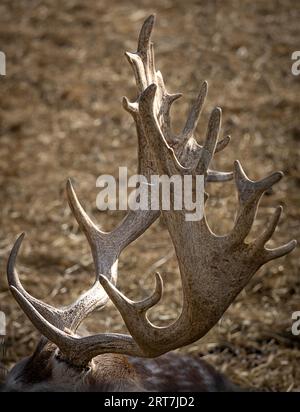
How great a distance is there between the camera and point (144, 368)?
339cm

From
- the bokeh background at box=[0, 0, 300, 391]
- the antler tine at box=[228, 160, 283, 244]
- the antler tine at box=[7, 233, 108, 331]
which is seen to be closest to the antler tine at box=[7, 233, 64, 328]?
the antler tine at box=[7, 233, 108, 331]

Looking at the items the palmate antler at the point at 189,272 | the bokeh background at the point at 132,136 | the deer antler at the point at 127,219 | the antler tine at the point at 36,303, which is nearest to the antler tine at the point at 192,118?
the deer antler at the point at 127,219

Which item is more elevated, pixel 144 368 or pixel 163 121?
pixel 163 121

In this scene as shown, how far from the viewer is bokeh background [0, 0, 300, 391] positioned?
4387mm

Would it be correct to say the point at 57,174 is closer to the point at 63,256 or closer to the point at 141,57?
the point at 63,256

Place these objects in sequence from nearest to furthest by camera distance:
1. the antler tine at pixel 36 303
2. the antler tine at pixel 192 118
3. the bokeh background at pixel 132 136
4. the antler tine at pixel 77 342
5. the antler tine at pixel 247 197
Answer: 1. the antler tine at pixel 247 197
2. the antler tine at pixel 77 342
3. the antler tine at pixel 36 303
4. the antler tine at pixel 192 118
5. the bokeh background at pixel 132 136

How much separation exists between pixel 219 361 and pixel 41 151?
109 inches

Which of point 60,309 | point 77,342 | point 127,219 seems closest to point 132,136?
point 127,219

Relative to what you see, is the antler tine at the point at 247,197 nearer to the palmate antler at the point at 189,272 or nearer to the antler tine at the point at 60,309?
the palmate antler at the point at 189,272

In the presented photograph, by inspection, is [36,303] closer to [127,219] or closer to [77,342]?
[77,342]

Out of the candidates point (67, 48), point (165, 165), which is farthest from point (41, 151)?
point (165, 165)

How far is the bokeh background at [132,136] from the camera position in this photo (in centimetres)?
439

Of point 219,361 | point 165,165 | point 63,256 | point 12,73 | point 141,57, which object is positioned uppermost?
point 12,73

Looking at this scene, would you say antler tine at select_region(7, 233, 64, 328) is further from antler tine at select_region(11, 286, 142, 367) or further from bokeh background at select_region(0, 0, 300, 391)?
bokeh background at select_region(0, 0, 300, 391)
